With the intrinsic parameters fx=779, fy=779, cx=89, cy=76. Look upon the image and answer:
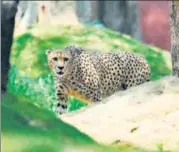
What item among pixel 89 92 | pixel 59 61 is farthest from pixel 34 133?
pixel 89 92

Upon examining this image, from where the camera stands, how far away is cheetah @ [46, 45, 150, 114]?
6.76 meters

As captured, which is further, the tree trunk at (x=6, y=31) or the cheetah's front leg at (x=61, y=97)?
the cheetah's front leg at (x=61, y=97)

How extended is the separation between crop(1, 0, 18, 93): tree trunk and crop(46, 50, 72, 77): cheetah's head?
139 cm

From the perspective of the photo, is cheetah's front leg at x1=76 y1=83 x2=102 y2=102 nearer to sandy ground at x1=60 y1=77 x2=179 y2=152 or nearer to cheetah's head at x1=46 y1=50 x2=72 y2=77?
cheetah's head at x1=46 y1=50 x2=72 y2=77

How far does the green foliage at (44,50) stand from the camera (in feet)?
28.3

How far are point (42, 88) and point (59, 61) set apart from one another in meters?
2.04

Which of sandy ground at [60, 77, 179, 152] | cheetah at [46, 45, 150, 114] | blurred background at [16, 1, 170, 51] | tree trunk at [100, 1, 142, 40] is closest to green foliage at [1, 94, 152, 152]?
sandy ground at [60, 77, 179, 152]

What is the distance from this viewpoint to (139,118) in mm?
5461

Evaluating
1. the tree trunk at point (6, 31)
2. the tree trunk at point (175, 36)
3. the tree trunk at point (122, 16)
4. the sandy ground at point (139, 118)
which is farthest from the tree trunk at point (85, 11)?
the tree trunk at point (6, 31)

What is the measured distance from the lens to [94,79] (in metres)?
6.90

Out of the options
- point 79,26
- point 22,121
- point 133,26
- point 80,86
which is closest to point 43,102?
point 80,86

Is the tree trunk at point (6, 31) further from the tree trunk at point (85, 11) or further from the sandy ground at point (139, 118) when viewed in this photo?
the tree trunk at point (85, 11)

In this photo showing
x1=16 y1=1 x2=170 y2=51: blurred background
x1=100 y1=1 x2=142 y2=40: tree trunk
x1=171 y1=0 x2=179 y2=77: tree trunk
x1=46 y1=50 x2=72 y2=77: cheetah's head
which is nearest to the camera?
x1=171 y1=0 x2=179 y2=77: tree trunk

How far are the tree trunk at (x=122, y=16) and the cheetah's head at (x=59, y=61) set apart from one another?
5.90m
